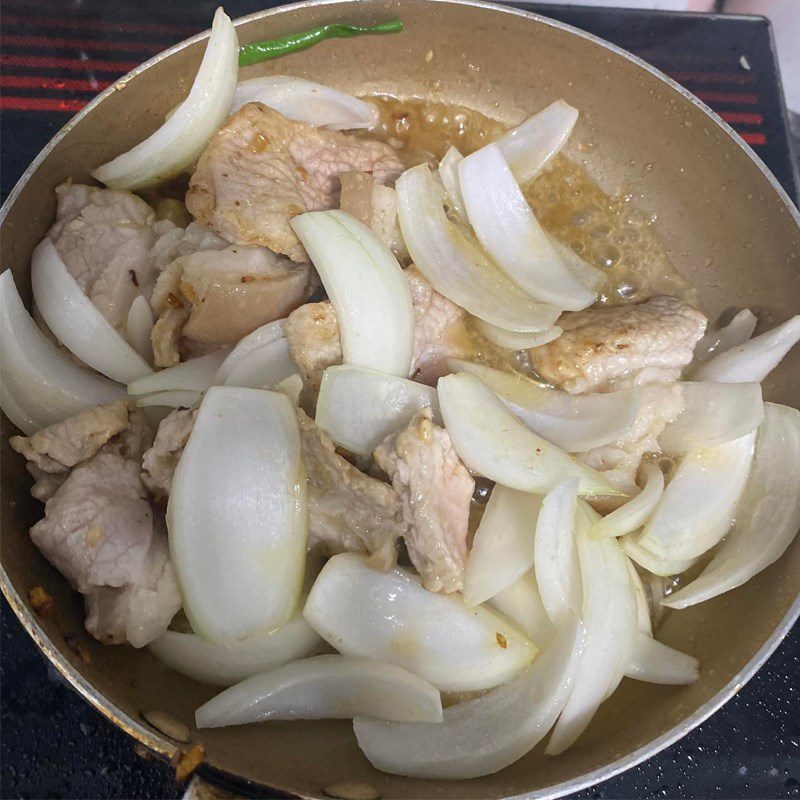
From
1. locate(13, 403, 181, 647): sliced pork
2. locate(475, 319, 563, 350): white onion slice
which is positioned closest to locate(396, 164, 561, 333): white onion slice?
locate(475, 319, 563, 350): white onion slice

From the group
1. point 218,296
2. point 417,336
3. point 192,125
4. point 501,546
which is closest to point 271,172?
point 192,125

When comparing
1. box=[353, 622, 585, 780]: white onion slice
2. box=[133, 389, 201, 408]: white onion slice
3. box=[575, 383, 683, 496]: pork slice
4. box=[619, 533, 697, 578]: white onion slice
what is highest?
box=[133, 389, 201, 408]: white onion slice

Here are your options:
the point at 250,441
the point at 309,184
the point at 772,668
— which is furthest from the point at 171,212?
the point at 772,668

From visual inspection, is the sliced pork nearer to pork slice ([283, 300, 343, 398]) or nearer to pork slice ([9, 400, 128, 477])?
pork slice ([9, 400, 128, 477])

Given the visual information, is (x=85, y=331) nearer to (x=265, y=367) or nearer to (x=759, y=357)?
(x=265, y=367)

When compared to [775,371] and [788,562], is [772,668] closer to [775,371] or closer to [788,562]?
[788,562]

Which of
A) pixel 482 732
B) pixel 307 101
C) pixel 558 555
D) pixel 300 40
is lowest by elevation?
pixel 482 732
